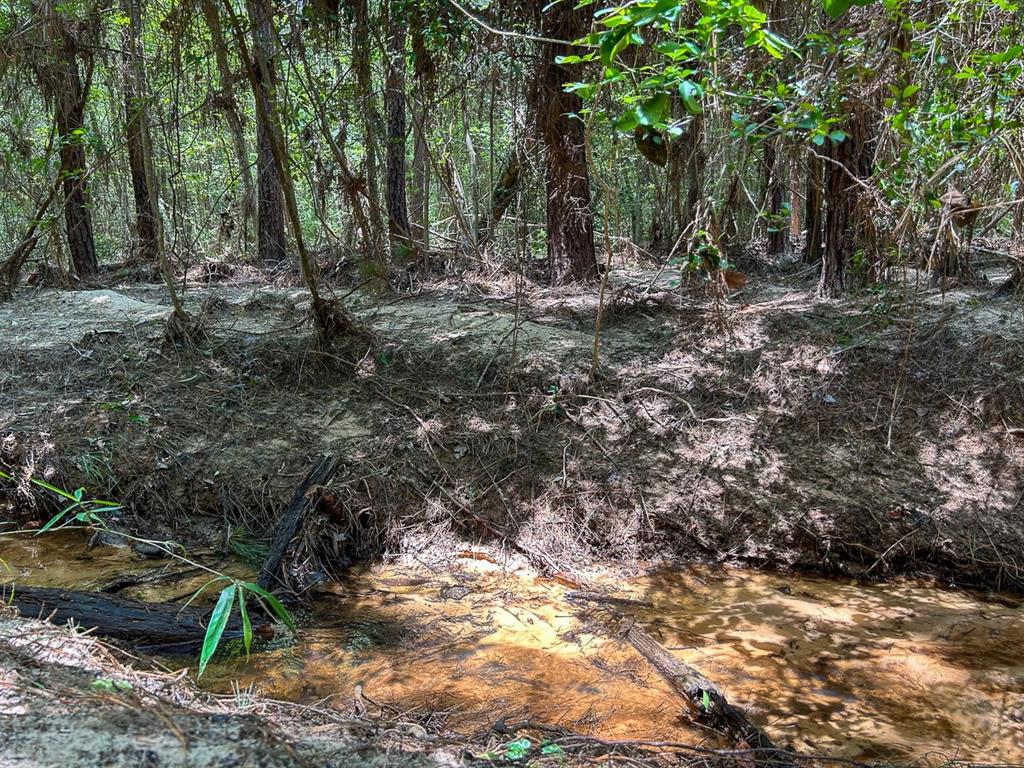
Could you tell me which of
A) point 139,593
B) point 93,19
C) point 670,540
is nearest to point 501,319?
point 670,540

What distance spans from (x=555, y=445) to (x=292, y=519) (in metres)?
1.96

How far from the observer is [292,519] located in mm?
4348

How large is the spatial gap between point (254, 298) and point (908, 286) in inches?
256

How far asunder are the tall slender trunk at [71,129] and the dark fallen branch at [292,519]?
3.45 metres

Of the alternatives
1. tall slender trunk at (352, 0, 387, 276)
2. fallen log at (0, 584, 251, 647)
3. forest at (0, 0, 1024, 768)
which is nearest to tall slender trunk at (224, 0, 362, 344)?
forest at (0, 0, 1024, 768)

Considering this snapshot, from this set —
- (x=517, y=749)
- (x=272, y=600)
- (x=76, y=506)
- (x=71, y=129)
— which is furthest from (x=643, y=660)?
(x=71, y=129)

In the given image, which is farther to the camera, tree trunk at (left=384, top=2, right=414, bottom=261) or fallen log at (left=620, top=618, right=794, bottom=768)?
tree trunk at (left=384, top=2, right=414, bottom=261)

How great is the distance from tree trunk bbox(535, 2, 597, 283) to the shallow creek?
385 cm

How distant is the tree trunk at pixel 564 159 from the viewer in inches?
246

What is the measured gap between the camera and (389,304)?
281 inches

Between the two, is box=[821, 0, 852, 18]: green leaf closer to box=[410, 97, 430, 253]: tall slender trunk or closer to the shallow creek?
the shallow creek

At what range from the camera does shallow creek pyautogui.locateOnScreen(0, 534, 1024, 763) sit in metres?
3.00

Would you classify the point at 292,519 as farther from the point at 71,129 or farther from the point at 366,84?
the point at 71,129

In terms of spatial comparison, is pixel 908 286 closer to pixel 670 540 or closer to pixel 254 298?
pixel 670 540
